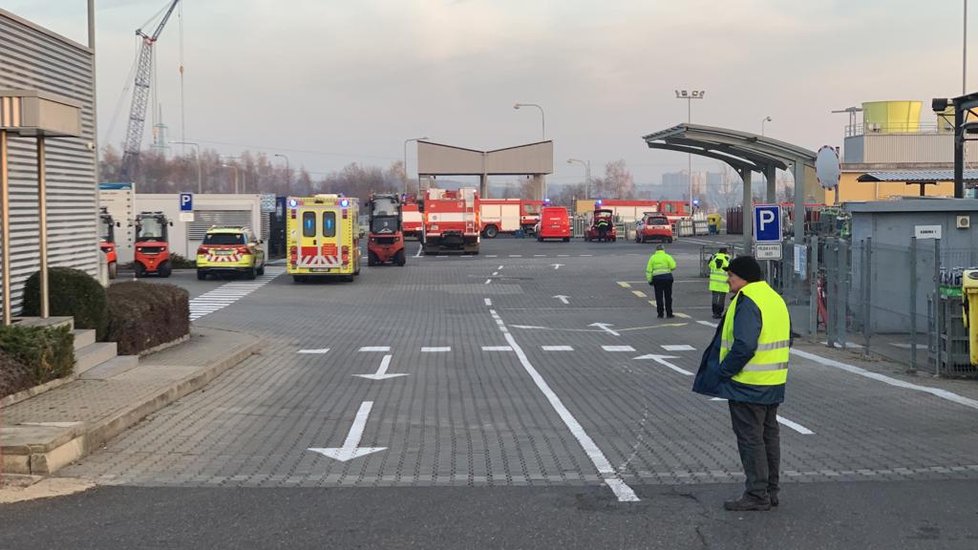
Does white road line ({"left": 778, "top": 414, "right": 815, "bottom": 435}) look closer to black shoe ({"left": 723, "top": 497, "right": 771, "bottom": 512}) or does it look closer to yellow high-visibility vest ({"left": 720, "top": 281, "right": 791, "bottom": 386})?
yellow high-visibility vest ({"left": 720, "top": 281, "right": 791, "bottom": 386})

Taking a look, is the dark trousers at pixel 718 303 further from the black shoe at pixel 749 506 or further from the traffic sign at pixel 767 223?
the black shoe at pixel 749 506

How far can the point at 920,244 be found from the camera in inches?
Result: 763

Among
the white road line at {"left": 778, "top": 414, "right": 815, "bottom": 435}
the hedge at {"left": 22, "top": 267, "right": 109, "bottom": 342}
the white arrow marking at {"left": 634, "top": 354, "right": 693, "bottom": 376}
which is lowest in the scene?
the white arrow marking at {"left": 634, "top": 354, "right": 693, "bottom": 376}

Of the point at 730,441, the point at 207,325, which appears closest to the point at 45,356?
the point at 730,441

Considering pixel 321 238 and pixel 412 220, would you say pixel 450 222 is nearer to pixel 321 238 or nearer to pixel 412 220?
pixel 321 238

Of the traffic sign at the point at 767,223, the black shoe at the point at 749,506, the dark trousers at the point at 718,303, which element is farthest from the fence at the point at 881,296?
the black shoe at the point at 749,506

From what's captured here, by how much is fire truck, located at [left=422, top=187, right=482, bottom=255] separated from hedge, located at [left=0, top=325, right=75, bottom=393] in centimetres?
4063

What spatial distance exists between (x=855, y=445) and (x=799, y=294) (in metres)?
12.6

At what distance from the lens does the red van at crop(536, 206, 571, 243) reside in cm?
7194

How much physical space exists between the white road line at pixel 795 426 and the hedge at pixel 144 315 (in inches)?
370

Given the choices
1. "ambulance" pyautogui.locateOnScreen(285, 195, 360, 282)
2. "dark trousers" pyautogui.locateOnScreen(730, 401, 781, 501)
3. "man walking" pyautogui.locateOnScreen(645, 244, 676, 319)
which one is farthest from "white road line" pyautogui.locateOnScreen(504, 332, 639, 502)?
"ambulance" pyautogui.locateOnScreen(285, 195, 360, 282)

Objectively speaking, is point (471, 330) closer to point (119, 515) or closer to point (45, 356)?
point (45, 356)

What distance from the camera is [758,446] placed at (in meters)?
7.22

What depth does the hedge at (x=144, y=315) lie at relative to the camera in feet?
50.6
